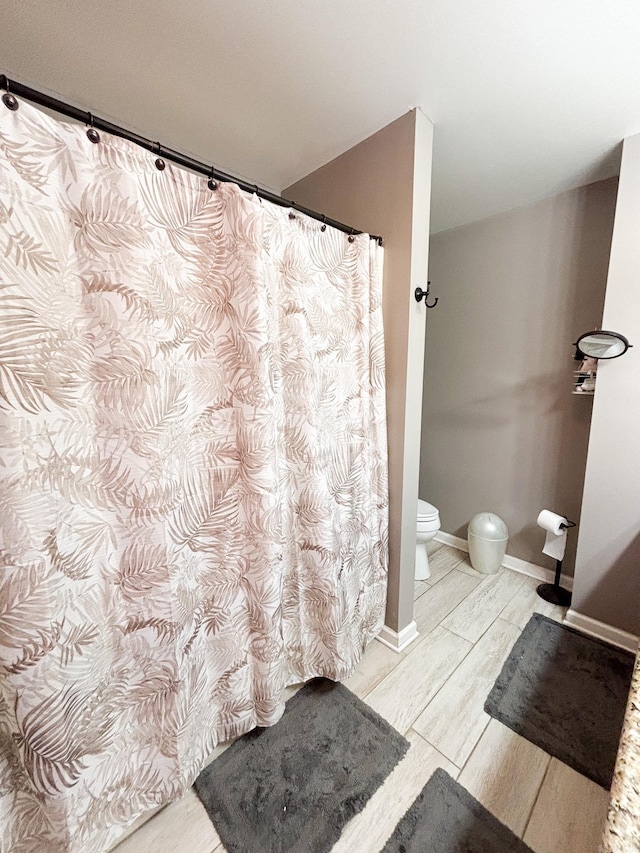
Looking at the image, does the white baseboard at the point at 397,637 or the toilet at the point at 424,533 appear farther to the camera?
the toilet at the point at 424,533

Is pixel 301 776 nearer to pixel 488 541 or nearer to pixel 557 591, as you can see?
pixel 488 541

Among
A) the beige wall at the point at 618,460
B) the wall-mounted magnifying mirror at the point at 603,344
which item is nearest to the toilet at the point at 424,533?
the beige wall at the point at 618,460

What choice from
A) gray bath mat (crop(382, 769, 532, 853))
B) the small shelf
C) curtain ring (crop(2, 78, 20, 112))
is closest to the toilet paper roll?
the small shelf

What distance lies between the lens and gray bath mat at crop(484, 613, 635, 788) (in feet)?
3.80

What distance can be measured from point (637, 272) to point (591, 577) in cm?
148

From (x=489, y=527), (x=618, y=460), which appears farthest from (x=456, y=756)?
(x=618, y=460)

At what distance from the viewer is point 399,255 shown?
4.43ft

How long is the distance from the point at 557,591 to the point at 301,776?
1.73 meters

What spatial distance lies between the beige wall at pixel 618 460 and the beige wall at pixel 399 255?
35.8 inches

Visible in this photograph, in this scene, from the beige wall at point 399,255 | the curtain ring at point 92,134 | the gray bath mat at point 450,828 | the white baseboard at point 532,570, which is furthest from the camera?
the white baseboard at point 532,570

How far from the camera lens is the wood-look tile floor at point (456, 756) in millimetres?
960

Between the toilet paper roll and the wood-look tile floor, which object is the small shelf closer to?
the toilet paper roll

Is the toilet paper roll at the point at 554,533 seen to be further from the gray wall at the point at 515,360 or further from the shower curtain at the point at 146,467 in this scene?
the shower curtain at the point at 146,467

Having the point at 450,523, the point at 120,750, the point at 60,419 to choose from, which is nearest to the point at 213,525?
the point at 60,419
